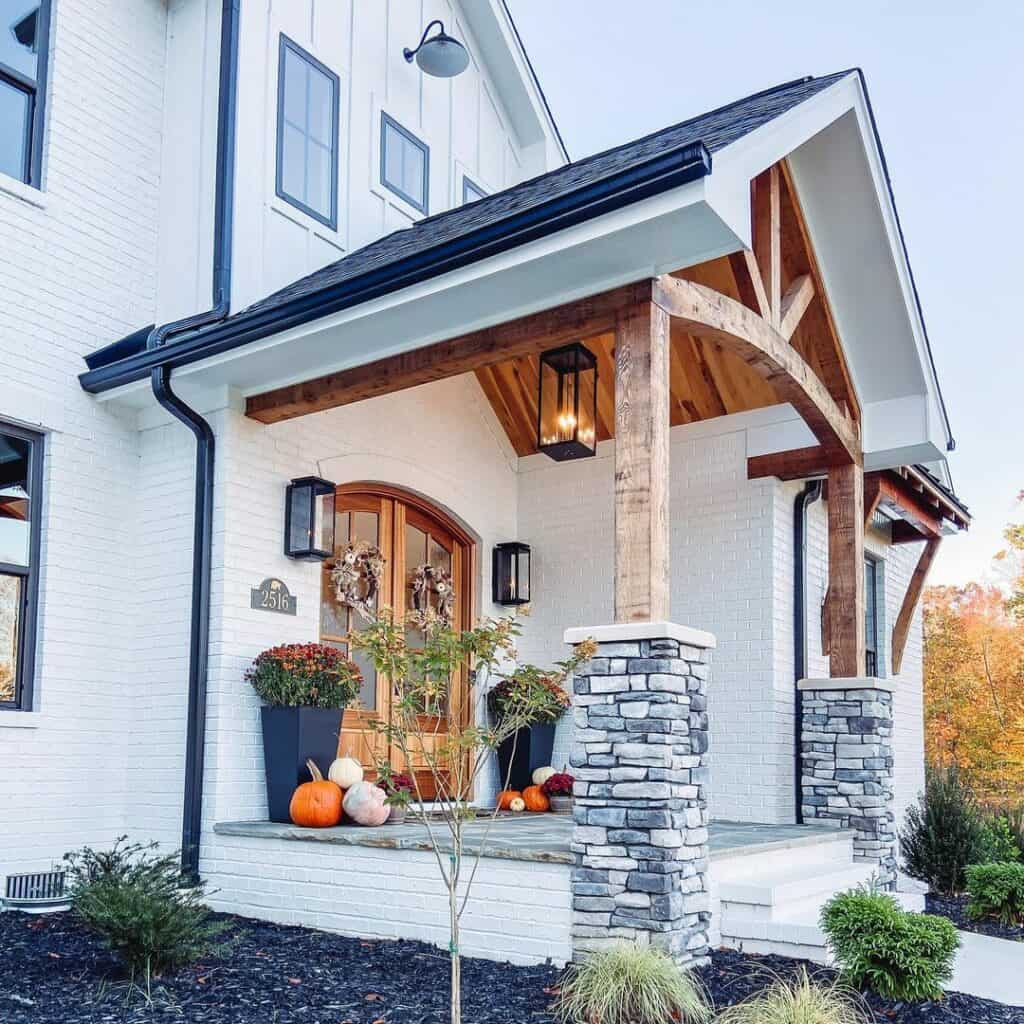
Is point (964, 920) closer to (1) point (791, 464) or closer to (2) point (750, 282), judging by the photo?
(1) point (791, 464)

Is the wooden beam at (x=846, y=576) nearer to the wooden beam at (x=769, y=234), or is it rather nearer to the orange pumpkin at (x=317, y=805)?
the wooden beam at (x=769, y=234)

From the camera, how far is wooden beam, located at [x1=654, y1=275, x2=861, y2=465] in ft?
18.0

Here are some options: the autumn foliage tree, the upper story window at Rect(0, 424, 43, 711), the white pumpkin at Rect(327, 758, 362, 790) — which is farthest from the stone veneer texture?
the autumn foliage tree

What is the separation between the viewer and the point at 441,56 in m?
8.54

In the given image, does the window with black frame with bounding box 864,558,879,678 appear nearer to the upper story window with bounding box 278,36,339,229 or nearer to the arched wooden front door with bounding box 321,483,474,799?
the arched wooden front door with bounding box 321,483,474,799

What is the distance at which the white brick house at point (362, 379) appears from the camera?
17.8ft

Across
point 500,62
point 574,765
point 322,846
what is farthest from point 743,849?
point 500,62

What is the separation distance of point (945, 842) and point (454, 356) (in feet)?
17.2

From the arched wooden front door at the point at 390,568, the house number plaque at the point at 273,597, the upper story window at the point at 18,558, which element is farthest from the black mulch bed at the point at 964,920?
the upper story window at the point at 18,558

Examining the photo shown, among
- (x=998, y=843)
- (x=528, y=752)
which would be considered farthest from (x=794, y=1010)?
(x=998, y=843)

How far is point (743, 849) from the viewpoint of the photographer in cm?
576

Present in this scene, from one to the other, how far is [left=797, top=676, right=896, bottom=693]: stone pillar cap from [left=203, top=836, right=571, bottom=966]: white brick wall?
10.9 feet

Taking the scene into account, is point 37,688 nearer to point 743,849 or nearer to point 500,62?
point 743,849

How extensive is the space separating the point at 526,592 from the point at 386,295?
381 centimetres
